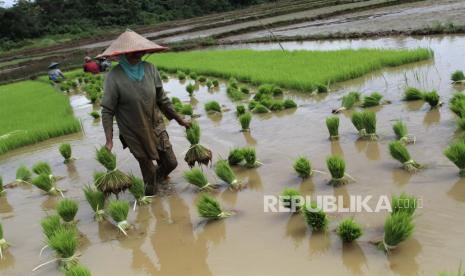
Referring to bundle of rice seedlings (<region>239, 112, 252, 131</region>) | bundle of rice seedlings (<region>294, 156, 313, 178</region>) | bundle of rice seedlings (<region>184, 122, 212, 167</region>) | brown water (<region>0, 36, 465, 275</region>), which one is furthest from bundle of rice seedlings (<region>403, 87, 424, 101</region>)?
bundle of rice seedlings (<region>184, 122, 212, 167</region>)

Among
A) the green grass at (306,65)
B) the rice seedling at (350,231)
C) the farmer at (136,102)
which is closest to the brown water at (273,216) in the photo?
the rice seedling at (350,231)

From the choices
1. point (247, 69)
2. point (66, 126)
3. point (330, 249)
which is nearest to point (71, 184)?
point (66, 126)

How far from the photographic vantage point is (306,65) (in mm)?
9891

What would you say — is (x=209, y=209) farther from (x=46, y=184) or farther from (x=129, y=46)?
(x=46, y=184)

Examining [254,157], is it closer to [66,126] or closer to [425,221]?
[425,221]

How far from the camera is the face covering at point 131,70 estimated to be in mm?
4316

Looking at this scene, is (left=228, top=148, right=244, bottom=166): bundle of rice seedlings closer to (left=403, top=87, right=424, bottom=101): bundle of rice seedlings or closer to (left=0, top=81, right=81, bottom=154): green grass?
(left=403, top=87, right=424, bottom=101): bundle of rice seedlings

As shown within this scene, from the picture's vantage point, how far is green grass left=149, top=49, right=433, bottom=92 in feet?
27.8

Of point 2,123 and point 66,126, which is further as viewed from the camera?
point 2,123

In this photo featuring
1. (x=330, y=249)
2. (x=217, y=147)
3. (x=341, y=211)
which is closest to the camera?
(x=330, y=249)

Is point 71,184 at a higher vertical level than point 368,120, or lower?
lower

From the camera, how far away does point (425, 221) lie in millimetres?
3139

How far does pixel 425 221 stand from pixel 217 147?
3050 mm

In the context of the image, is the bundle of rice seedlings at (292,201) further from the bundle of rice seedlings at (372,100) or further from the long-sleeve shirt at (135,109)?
the bundle of rice seedlings at (372,100)
